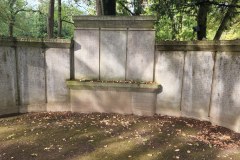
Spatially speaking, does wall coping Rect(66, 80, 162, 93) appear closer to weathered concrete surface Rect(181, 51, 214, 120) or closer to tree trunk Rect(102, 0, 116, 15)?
weathered concrete surface Rect(181, 51, 214, 120)

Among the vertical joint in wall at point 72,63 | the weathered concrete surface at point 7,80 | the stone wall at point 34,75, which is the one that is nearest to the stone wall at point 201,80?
the vertical joint in wall at point 72,63

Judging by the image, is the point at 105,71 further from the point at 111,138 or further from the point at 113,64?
the point at 111,138

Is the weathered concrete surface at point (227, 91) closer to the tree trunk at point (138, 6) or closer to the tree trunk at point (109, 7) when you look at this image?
the tree trunk at point (109, 7)

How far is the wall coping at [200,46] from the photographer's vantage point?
508 cm

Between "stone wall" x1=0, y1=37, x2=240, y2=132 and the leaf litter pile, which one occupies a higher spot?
"stone wall" x1=0, y1=37, x2=240, y2=132

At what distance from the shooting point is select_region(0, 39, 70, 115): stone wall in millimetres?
6262

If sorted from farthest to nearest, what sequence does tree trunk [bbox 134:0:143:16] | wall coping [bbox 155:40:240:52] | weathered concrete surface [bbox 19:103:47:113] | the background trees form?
tree trunk [bbox 134:0:143:16] < the background trees < weathered concrete surface [bbox 19:103:47:113] < wall coping [bbox 155:40:240:52]

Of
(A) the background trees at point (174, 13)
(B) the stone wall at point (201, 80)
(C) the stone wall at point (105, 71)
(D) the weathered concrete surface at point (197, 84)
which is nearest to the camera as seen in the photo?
(B) the stone wall at point (201, 80)

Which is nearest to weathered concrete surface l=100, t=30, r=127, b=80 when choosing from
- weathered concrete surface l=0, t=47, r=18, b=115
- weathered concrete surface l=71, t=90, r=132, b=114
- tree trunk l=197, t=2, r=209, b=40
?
weathered concrete surface l=71, t=90, r=132, b=114

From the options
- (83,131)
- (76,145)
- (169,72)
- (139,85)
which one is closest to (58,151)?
(76,145)

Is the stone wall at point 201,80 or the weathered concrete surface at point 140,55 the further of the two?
the weathered concrete surface at point 140,55

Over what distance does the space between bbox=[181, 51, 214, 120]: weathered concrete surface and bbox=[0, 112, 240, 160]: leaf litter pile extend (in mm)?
260

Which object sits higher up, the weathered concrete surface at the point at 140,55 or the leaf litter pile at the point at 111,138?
the weathered concrete surface at the point at 140,55

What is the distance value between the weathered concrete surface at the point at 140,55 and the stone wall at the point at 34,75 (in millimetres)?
1483
